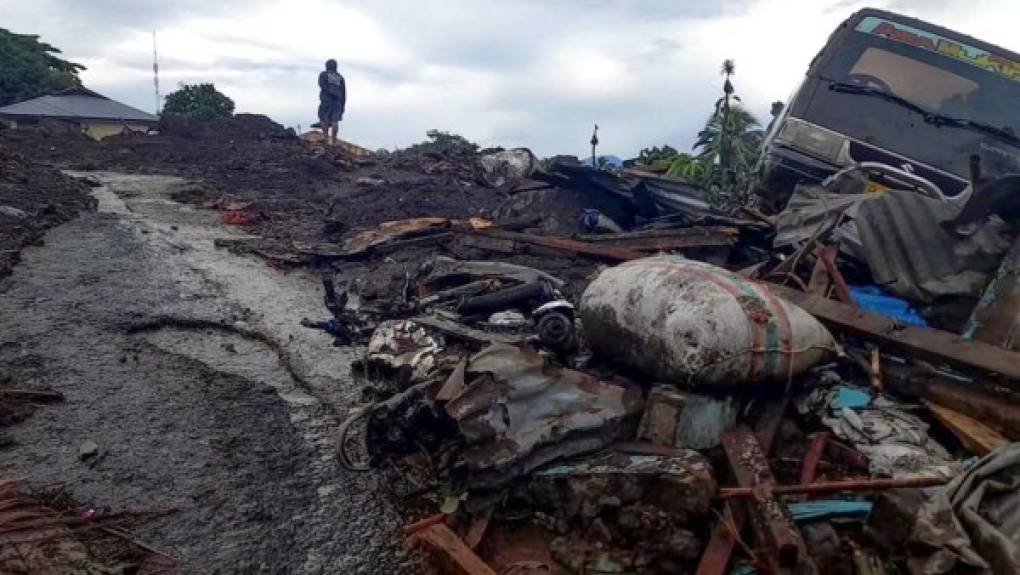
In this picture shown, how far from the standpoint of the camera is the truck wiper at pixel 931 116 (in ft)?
15.7

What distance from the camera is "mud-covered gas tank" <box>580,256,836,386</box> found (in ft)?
8.97

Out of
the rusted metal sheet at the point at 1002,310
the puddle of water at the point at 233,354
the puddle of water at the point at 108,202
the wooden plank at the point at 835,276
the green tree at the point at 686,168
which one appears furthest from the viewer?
the puddle of water at the point at 108,202

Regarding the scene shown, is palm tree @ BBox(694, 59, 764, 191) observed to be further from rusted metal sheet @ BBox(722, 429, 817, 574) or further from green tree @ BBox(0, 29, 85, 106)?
green tree @ BBox(0, 29, 85, 106)

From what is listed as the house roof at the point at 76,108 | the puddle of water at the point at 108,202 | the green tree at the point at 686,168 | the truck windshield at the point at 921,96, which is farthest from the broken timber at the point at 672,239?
the house roof at the point at 76,108

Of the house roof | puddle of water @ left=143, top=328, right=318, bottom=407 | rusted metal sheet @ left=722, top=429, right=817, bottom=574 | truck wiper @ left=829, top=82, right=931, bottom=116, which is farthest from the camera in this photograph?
the house roof

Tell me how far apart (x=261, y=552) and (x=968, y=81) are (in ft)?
19.6

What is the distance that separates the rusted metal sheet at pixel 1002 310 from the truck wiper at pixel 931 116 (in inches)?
77.2

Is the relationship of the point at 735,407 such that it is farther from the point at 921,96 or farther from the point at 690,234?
the point at 921,96

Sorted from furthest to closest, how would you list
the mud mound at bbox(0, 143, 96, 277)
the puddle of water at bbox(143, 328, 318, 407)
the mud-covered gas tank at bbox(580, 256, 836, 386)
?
the mud mound at bbox(0, 143, 96, 277)
the puddle of water at bbox(143, 328, 318, 407)
the mud-covered gas tank at bbox(580, 256, 836, 386)

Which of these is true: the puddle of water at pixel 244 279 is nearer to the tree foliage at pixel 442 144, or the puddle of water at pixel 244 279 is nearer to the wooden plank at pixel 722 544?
the wooden plank at pixel 722 544

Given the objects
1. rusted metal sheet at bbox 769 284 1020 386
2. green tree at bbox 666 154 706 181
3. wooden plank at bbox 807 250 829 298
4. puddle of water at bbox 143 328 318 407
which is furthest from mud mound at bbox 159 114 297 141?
rusted metal sheet at bbox 769 284 1020 386

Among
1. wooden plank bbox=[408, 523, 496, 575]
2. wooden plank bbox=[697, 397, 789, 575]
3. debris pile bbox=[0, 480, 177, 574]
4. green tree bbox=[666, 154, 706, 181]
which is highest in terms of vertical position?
green tree bbox=[666, 154, 706, 181]

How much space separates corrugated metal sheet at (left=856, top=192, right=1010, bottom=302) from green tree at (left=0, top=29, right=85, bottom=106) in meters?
34.9

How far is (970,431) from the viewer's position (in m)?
2.68
